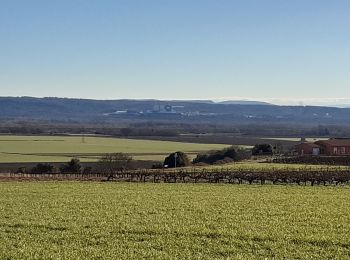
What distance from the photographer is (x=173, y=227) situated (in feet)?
80.3

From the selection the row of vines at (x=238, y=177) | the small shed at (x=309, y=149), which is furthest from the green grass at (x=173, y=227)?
the small shed at (x=309, y=149)

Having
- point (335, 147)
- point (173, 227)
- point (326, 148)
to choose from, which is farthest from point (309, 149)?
point (173, 227)

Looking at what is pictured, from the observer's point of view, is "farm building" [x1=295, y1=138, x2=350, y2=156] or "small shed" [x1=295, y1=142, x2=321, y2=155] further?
"small shed" [x1=295, y1=142, x2=321, y2=155]

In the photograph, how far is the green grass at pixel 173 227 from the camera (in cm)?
1969

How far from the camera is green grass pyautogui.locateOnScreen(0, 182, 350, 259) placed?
64.6ft

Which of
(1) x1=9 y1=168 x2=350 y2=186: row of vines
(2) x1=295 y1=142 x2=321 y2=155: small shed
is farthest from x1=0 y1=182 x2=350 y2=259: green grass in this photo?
(2) x1=295 y1=142 x2=321 y2=155: small shed

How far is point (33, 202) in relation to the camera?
34781mm

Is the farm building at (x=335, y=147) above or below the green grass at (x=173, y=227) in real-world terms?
below

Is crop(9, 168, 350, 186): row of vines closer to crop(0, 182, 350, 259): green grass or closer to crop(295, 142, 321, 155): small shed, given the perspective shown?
crop(0, 182, 350, 259): green grass

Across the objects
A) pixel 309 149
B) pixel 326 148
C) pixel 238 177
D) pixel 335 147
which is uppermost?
pixel 335 147

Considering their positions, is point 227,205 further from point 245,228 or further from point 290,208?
point 245,228

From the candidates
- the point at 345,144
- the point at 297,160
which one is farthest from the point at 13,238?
the point at 345,144

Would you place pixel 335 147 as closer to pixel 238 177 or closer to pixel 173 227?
pixel 238 177

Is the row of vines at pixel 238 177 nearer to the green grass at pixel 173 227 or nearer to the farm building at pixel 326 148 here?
the green grass at pixel 173 227
